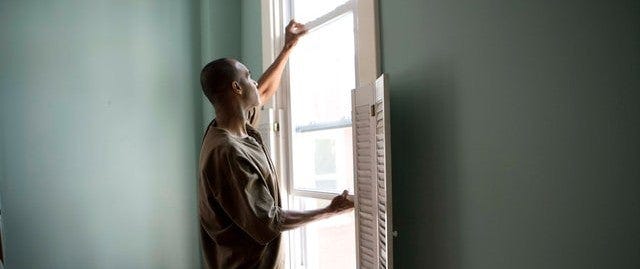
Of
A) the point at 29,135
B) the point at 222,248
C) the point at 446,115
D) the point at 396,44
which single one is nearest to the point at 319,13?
the point at 396,44

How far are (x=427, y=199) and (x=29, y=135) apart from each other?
179 centimetres

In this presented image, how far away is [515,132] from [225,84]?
919 mm

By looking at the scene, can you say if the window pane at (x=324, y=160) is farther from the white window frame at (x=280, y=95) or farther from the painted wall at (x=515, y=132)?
the painted wall at (x=515, y=132)

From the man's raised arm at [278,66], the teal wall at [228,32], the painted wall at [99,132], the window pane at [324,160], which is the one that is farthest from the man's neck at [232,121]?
the painted wall at [99,132]

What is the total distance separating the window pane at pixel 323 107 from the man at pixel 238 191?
0.31m

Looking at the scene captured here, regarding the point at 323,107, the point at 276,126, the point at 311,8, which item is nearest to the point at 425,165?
the point at 323,107

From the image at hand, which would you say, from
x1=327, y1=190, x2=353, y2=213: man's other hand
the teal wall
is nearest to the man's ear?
x1=327, y1=190, x2=353, y2=213: man's other hand

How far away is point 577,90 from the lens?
0.88m

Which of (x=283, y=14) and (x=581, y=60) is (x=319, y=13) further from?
(x=581, y=60)

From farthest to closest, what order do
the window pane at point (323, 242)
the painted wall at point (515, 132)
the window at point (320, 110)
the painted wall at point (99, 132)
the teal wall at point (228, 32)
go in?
1. the teal wall at point (228, 32)
2. the painted wall at point (99, 132)
3. the window pane at point (323, 242)
4. the window at point (320, 110)
5. the painted wall at point (515, 132)

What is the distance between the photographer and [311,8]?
1.98 metres

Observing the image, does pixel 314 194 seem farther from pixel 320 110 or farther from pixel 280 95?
pixel 280 95

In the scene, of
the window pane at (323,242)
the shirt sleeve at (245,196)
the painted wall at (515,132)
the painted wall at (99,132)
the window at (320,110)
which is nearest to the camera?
the painted wall at (515,132)

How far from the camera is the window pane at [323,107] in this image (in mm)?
1668
